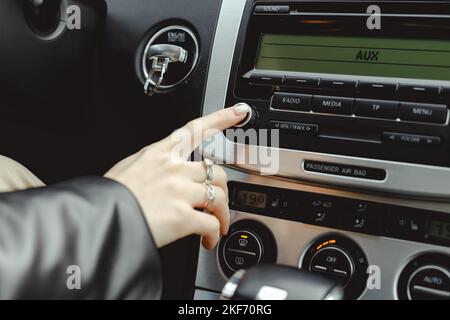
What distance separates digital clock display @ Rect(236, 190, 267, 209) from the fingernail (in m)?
0.12

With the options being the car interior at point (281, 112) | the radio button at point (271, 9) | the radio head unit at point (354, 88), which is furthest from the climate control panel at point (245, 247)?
the radio button at point (271, 9)

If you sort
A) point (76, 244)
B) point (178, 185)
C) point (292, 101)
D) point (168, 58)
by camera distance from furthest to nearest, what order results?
point (168, 58) < point (292, 101) < point (178, 185) < point (76, 244)

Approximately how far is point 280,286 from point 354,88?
0.32 meters

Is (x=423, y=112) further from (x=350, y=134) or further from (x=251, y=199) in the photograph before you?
(x=251, y=199)

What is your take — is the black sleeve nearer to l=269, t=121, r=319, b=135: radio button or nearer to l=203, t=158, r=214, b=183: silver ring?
l=203, t=158, r=214, b=183: silver ring

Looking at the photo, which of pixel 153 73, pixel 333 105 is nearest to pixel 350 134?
pixel 333 105

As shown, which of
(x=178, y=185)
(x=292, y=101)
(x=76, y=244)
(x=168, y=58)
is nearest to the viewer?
(x=76, y=244)

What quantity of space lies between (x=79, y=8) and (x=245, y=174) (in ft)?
1.37

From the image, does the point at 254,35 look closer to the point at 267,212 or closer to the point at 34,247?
the point at 267,212

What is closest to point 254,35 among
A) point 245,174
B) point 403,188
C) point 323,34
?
point 323,34

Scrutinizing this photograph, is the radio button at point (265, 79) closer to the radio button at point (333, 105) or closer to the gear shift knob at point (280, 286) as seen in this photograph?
the radio button at point (333, 105)

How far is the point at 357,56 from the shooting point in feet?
2.60

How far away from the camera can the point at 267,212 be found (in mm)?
837

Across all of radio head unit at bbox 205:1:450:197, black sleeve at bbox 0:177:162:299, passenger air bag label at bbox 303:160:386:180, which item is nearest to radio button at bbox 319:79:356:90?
radio head unit at bbox 205:1:450:197
